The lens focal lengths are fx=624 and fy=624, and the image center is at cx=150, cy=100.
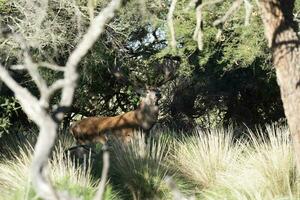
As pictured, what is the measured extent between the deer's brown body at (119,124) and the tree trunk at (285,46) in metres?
7.41

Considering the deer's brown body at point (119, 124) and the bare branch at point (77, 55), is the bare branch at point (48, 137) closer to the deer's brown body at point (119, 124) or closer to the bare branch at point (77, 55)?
the bare branch at point (77, 55)

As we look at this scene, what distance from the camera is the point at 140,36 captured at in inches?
558

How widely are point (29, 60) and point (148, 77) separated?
40.7ft

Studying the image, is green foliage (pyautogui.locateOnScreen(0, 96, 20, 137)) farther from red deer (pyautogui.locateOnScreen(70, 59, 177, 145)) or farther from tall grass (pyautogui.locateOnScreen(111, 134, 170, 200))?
red deer (pyautogui.locateOnScreen(70, 59, 177, 145))

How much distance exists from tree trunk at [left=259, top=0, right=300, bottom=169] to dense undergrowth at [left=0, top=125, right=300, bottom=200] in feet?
3.81

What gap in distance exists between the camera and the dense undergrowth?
6949mm

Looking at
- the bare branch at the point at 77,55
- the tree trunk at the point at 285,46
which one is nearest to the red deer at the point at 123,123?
the tree trunk at the point at 285,46

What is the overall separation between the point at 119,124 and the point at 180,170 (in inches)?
156

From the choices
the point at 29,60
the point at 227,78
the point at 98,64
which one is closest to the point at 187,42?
the point at 98,64

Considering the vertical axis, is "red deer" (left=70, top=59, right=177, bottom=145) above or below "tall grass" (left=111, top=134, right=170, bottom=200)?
above

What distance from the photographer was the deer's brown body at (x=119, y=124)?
13.0m

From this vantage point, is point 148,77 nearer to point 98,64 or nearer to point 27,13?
point 98,64

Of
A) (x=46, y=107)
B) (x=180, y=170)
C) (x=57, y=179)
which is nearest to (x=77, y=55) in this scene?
(x=46, y=107)

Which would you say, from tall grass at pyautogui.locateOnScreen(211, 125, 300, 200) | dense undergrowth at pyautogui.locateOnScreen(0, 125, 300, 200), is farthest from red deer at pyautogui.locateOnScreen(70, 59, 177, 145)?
tall grass at pyautogui.locateOnScreen(211, 125, 300, 200)
